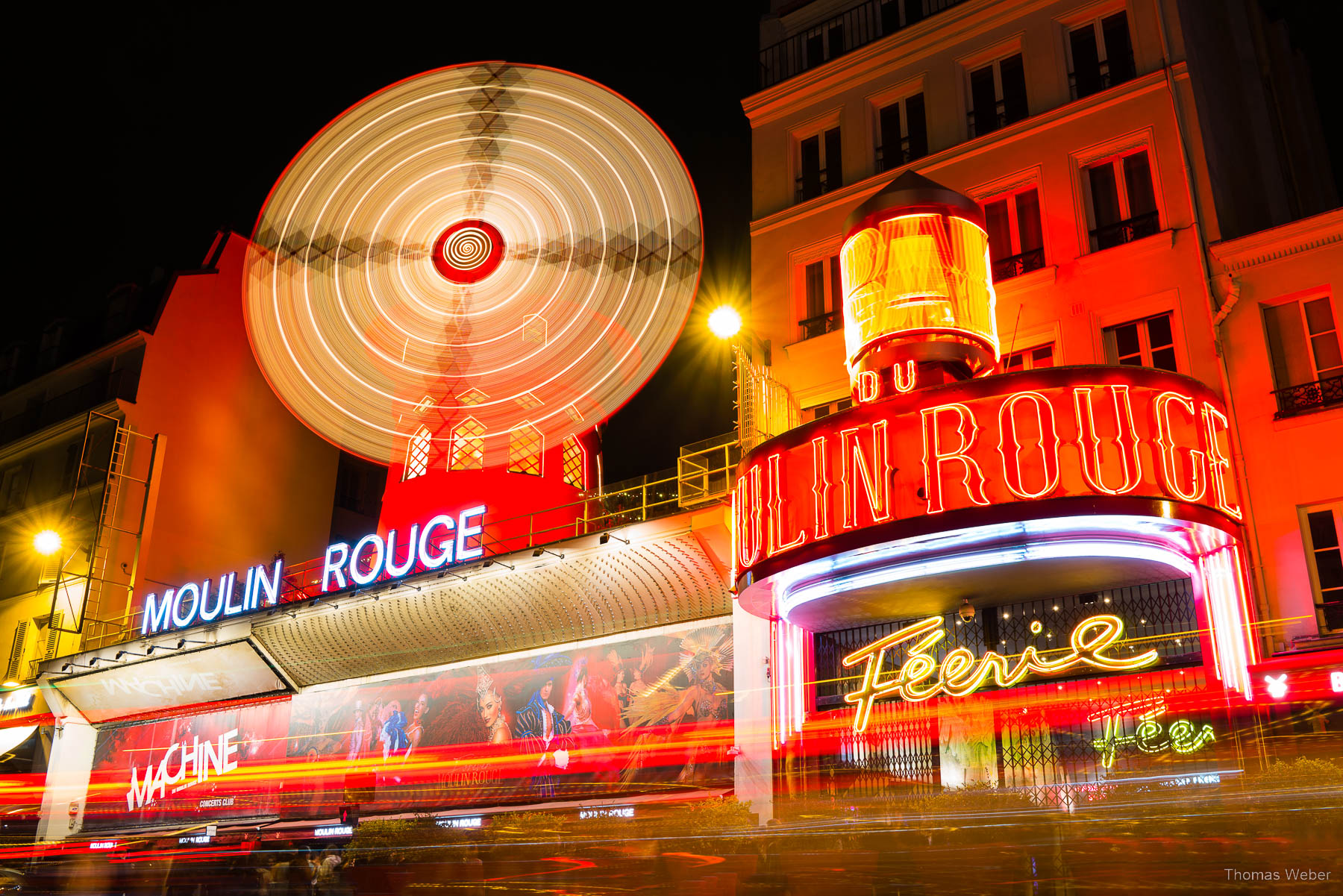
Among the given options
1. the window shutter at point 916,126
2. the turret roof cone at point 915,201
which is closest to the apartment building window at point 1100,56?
the window shutter at point 916,126

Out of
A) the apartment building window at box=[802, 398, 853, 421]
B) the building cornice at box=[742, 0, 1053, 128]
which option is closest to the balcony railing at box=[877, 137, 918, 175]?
the building cornice at box=[742, 0, 1053, 128]

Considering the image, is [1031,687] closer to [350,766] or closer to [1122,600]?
[1122,600]

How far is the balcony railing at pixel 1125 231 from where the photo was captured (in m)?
12.4

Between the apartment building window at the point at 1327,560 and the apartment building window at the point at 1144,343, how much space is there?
6.82ft

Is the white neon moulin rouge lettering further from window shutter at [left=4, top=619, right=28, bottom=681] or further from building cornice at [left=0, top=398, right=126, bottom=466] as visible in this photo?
window shutter at [left=4, top=619, right=28, bottom=681]

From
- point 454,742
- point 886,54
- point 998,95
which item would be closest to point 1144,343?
point 998,95

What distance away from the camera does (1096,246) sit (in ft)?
41.9

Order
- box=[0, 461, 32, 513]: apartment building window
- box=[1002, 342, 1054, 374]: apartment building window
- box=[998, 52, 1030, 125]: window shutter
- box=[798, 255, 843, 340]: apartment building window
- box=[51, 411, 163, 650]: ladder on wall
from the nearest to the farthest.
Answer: box=[1002, 342, 1054, 374]: apartment building window → box=[998, 52, 1030, 125]: window shutter → box=[798, 255, 843, 340]: apartment building window → box=[51, 411, 163, 650]: ladder on wall → box=[0, 461, 32, 513]: apartment building window

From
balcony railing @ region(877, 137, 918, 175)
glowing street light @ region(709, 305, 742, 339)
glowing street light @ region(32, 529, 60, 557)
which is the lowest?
glowing street light @ region(709, 305, 742, 339)

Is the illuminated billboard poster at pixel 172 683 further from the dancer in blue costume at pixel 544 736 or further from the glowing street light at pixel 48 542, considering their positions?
the dancer in blue costume at pixel 544 736

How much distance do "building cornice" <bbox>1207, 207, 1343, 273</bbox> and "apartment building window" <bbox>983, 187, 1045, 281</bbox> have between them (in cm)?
205

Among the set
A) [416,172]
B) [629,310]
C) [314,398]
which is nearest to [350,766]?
[314,398]

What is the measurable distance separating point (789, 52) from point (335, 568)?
1122 centimetres

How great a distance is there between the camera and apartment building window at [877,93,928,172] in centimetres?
1500
